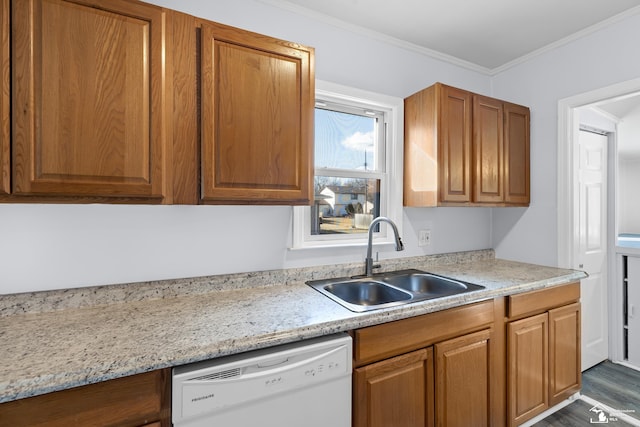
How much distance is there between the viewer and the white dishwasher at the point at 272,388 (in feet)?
3.14

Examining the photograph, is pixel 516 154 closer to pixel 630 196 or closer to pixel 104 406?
pixel 104 406

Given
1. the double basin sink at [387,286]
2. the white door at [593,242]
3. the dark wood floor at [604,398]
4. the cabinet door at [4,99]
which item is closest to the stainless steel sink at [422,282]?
the double basin sink at [387,286]

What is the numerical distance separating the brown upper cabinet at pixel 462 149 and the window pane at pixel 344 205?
26 centimetres

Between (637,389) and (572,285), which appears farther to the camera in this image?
(637,389)

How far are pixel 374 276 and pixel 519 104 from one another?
1.85 metres

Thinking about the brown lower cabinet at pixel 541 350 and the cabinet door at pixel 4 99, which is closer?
the cabinet door at pixel 4 99

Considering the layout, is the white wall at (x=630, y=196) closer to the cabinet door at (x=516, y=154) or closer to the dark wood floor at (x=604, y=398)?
the dark wood floor at (x=604, y=398)

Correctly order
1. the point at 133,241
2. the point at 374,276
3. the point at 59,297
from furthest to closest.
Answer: the point at 374,276, the point at 133,241, the point at 59,297

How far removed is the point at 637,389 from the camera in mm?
2197

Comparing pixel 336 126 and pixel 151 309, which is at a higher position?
pixel 336 126

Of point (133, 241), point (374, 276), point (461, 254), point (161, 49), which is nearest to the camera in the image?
point (161, 49)

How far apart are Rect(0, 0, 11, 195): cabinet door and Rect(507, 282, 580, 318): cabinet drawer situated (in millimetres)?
2226

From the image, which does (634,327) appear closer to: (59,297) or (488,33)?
(488,33)

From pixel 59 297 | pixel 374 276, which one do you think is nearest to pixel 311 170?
pixel 374 276
